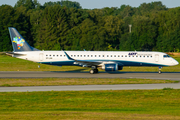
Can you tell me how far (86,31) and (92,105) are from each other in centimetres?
9025

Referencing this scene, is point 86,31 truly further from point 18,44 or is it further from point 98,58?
point 98,58

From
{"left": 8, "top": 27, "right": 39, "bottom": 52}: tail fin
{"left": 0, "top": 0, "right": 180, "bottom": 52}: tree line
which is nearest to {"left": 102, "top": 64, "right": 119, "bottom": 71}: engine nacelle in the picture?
{"left": 8, "top": 27, "right": 39, "bottom": 52}: tail fin

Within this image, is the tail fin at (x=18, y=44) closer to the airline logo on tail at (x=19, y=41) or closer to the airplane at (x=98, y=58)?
the airline logo on tail at (x=19, y=41)

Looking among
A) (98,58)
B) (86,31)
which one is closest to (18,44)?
(98,58)

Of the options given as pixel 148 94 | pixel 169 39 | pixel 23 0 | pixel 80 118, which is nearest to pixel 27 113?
pixel 80 118

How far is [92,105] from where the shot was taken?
53.4 ft

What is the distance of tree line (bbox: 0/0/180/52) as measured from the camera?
329 ft

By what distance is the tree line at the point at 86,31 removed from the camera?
100188 mm

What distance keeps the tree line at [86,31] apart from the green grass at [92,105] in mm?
75913

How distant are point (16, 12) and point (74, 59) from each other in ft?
259

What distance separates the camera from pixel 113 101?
1755cm

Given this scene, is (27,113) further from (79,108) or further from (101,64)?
(101,64)

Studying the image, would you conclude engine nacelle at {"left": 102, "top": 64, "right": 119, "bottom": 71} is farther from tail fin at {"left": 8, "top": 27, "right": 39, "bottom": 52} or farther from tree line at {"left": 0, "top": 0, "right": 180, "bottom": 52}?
tree line at {"left": 0, "top": 0, "right": 180, "bottom": 52}

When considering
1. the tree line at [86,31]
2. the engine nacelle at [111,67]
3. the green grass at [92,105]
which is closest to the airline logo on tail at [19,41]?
the engine nacelle at [111,67]
